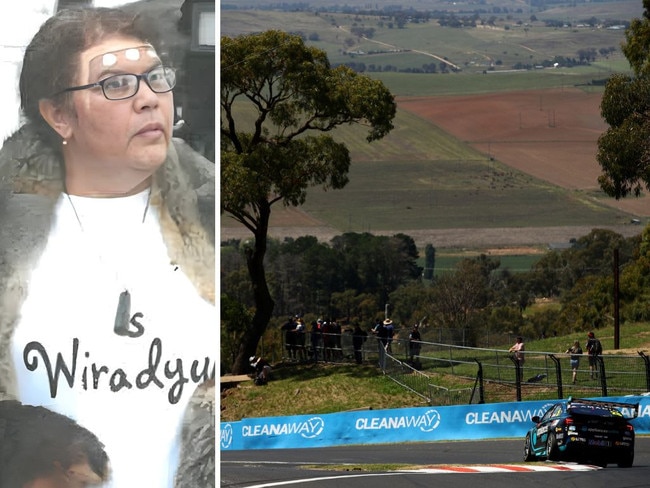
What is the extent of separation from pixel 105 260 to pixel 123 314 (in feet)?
1.35

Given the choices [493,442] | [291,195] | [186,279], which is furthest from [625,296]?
[186,279]

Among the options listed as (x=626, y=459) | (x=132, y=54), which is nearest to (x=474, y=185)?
(x=626, y=459)

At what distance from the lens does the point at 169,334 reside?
8961 mm

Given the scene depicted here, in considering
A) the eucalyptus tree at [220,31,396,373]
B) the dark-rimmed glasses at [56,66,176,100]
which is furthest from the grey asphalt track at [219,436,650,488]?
the eucalyptus tree at [220,31,396,373]

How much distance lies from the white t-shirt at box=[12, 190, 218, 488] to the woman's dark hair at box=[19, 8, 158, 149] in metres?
0.73

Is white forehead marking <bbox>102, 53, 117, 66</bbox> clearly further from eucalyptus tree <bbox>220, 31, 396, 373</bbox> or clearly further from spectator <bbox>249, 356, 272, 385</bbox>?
spectator <bbox>249, 356, 272, 385</bbox>

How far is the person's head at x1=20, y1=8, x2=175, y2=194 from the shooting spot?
8.78 metres

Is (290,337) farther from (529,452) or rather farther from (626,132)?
(529,452)

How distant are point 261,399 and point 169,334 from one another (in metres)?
36.7

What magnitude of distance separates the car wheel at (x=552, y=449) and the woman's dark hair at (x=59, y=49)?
52.2 ft

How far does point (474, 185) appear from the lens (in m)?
182

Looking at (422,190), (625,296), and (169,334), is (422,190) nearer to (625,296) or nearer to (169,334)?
(625,296)

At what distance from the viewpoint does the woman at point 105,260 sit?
8.77 metres

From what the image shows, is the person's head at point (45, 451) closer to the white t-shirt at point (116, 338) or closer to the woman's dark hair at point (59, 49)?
the white t-shirt at point (116, 338)
